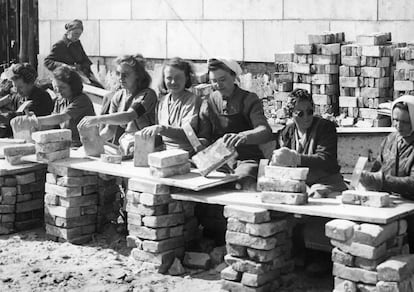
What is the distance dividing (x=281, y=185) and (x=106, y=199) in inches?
106

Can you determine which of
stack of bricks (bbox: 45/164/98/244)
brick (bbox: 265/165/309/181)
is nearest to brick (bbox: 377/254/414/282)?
brick (bbox: 265/165/309/181)

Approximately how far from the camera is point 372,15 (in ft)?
44.9

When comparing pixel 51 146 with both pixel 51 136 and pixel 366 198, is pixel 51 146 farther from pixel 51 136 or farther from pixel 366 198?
pixel 366 198

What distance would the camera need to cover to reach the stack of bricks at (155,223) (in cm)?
904

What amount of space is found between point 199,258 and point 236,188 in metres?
0.71

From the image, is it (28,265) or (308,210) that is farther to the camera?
(28,265)

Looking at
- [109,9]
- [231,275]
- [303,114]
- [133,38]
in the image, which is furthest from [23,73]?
[109,9]

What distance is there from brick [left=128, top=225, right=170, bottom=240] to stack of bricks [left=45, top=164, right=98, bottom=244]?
1.03 metres

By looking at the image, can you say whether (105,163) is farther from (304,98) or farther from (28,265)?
(304,98)

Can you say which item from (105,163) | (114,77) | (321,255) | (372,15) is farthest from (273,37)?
(321,255)

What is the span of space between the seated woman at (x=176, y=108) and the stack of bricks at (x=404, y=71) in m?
3.23

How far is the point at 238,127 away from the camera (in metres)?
9.38

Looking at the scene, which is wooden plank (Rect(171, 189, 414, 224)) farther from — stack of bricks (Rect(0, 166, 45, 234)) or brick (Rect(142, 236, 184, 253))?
stack of bricks (Rect(0, 166, 45, 234))

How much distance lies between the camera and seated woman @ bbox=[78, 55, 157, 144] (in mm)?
10141
